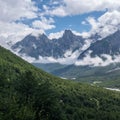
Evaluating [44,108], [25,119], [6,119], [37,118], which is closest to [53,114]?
[44,108]

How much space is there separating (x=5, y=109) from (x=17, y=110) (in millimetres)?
3205

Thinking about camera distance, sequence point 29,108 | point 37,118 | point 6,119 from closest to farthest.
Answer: point 6,119
point 29,108
point 37,118

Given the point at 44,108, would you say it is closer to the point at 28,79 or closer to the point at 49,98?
the point at 49,98

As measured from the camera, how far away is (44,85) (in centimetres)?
14825

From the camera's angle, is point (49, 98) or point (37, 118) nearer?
point (37, 118)

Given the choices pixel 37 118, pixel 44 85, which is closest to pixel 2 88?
pixel 44 85

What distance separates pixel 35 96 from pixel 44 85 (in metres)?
9.30

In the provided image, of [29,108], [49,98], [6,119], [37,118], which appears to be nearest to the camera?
[6,119]

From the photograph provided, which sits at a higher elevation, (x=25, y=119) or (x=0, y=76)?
(x=0, y=76)

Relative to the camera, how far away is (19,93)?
153 meters

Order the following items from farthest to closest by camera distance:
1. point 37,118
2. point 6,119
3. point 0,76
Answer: point 0,76
point 37,118
point 6,119

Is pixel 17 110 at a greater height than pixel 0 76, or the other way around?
pixel 0 76

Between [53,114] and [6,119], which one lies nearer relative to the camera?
[6,119]

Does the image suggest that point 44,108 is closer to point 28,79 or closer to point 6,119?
point 28,79
